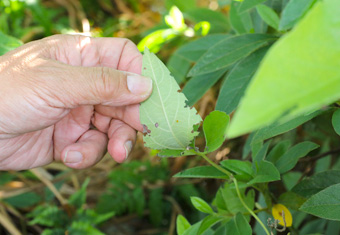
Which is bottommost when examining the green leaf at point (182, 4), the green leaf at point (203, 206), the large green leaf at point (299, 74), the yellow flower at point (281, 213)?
the yellow flower at point (281, 213)

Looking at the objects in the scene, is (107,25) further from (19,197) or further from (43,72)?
(43,72)

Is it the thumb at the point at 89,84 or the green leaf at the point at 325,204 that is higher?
the thumb at the point at 89,84

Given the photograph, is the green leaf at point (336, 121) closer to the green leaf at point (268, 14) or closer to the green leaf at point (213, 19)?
the green leaf at point (268, 14)

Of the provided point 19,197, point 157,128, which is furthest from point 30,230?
point 157,128

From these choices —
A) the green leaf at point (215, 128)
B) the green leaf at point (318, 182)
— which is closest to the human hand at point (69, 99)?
the green leaf at point (215, 128)

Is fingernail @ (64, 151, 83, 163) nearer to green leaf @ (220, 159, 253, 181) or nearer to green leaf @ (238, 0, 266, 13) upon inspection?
green leaf @ (220, 159, 253, 181)

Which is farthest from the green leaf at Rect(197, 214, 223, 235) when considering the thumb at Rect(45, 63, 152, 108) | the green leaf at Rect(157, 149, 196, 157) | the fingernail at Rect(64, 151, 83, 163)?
the fingernail at Rect(64, 151, 83, 163)
